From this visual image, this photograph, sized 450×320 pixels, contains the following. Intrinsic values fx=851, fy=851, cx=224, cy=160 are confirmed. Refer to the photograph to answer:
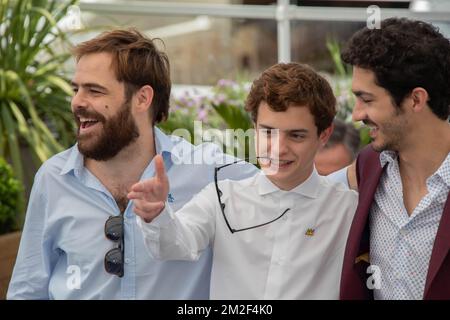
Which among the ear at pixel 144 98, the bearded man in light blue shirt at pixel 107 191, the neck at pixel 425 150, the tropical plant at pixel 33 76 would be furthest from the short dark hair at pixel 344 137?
the tropical plant at pixel 33 76

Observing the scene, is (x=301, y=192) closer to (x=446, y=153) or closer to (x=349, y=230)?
(x=349, y=230)

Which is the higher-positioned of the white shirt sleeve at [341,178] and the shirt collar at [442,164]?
the shirt collar at [442,164]

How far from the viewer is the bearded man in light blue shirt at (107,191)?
8.68ft

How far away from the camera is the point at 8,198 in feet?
15.3

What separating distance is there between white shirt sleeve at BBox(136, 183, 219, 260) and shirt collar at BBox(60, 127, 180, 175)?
17.1 inches

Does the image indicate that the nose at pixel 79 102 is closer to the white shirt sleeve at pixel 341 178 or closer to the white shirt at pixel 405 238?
the white shirt sleeve at pixel 341 178

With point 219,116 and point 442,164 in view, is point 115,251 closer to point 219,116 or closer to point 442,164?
point 442,164

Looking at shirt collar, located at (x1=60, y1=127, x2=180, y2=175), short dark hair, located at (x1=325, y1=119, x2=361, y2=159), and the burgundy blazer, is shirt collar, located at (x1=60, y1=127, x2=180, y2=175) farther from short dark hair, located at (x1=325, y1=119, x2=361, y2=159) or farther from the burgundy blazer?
short dark hair, located at (x1=325, y1=119, x2=361, y2=159)

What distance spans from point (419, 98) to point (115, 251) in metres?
1.01

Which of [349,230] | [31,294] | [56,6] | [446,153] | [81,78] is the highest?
[56,6]

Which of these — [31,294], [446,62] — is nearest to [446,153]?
[446,62]

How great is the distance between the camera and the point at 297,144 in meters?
2.30

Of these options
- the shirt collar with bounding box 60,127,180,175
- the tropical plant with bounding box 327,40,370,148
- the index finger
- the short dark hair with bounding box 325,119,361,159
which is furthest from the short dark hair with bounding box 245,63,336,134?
the tropical plant with bounding box 327,40,370,148
